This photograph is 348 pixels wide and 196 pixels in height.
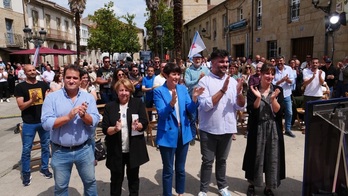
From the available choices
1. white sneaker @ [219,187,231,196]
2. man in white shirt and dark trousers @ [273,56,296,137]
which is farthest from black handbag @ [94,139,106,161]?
man in white shirt and dark trousers @ [273,56,296,137]

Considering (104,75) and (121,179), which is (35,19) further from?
(121,179)

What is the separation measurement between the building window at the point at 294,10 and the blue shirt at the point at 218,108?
438 inches

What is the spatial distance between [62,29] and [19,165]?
117ft

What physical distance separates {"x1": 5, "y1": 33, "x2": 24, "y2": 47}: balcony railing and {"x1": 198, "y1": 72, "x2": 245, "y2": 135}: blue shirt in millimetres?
25516

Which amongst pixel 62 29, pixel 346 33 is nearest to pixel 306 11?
pixel 346 33

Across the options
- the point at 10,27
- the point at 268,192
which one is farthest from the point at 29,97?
the point at 10,27

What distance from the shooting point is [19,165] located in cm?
504

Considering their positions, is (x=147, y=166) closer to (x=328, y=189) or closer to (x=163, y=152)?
(x=163, y=152)

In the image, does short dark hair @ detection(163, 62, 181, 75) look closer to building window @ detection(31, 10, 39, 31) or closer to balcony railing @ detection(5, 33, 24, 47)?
balcony railing @ detection(5, 33, 24, 47)

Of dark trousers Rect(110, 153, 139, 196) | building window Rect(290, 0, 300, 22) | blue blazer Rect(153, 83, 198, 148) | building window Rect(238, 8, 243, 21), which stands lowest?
dark trousers Rect(110, 153, 139, 196)

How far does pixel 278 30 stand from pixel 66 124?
1368 cm

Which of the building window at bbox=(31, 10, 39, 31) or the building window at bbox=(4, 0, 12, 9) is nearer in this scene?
the building window at bbox=(4, 0, 12, 9)

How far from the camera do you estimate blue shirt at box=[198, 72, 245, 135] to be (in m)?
3.34

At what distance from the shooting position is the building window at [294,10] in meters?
12.6
